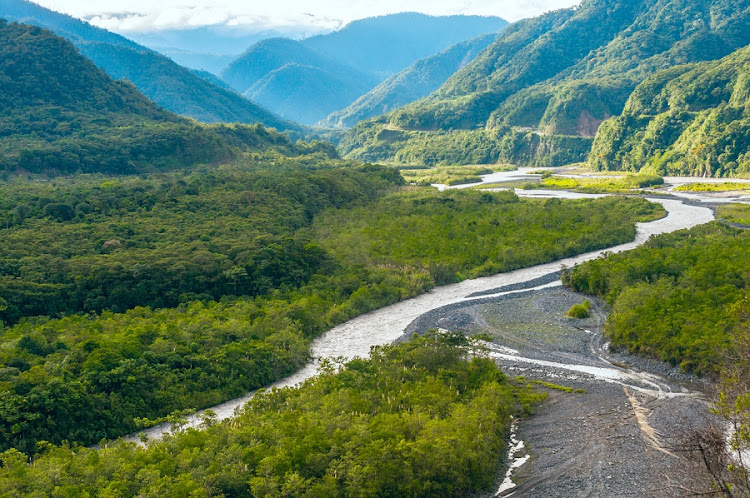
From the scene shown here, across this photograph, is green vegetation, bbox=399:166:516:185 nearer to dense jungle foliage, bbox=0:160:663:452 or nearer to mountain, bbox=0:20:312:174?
mountain, bbox=0:20:312:174

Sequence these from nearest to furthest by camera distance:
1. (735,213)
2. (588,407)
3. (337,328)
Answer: (588,407) < (337,328) < (735,213)

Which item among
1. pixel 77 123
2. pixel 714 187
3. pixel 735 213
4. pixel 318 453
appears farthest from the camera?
pixel 714 187

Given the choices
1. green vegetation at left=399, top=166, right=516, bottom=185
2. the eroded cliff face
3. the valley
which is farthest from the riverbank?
the eroded cliff face

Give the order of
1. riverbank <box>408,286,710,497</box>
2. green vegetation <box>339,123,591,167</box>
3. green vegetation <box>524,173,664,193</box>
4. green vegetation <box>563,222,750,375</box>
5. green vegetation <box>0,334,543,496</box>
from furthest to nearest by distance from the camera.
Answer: green vegetation <box>339,123,591,167</box> < green vegetation <box>524,173,664,193</box> < green vegetation <box>563,222,750,375</box> < riverbank <box>408,286,710,497</box> < green vegetation <box>0,334,543,496</box>

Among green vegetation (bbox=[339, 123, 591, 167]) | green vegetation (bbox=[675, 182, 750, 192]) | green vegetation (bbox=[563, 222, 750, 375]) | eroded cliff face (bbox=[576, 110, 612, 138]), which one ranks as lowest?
green vegetation (bbox=[563, 222, 750, 375])

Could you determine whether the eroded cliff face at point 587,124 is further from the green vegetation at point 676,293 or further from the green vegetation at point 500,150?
the green vegetation at point 676,293

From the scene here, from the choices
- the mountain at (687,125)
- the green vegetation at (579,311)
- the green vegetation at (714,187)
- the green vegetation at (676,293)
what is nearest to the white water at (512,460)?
the green vegetation at (676,293)

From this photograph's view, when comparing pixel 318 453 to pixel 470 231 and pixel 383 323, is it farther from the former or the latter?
pixel 470 231

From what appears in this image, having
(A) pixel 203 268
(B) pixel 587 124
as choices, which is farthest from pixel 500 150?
(A) pixel 203 268
